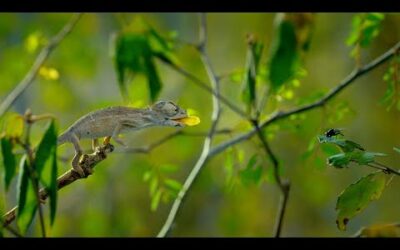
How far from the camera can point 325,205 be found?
1.79m

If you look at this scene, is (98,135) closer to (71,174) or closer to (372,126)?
(71,174)

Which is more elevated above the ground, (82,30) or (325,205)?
(82,30)

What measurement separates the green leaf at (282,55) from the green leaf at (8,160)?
331 millimetres

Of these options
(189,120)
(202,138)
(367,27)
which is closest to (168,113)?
(189,120)

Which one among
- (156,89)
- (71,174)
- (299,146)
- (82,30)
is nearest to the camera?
(71,174)

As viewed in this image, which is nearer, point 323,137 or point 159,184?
point 323,137

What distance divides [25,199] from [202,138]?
3.96ft

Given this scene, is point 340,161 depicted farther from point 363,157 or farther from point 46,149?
point 46,149

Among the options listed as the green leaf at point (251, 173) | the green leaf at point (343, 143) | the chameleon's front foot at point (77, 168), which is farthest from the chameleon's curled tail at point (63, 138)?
the green leaf at point (251, 173)

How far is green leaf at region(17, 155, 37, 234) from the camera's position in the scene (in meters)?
0.35

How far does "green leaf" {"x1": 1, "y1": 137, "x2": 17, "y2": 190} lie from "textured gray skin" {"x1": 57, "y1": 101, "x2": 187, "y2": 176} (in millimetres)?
33

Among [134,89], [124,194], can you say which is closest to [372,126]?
[124,194]

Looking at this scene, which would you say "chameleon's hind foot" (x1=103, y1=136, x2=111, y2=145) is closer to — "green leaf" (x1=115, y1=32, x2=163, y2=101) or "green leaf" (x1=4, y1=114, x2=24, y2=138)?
"green leaf" (x1=4, y1=114, x2=24, y2=138)
